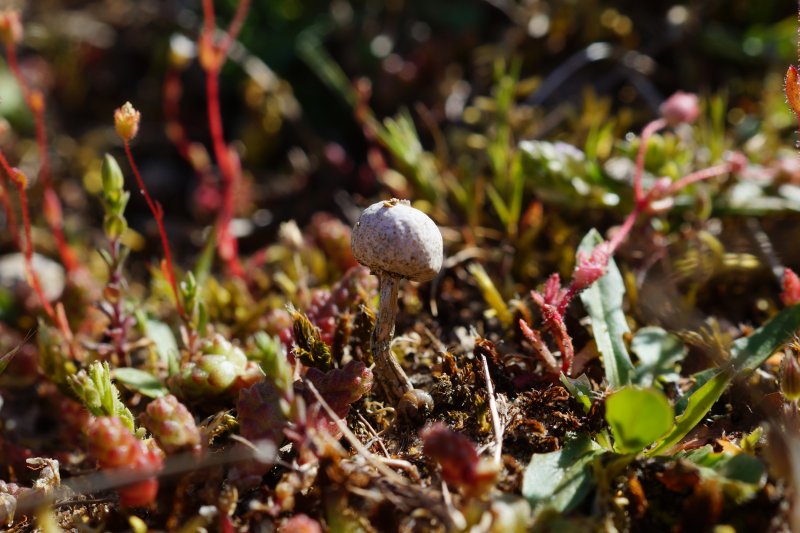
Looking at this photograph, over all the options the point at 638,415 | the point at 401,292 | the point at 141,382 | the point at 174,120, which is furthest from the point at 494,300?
the point at 174,120

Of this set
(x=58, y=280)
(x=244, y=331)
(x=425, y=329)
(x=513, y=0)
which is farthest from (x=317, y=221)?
(x=513, y=0)

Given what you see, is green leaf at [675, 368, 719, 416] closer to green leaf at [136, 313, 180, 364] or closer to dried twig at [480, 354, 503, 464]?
dried twig at [480, 354, 503, 464]

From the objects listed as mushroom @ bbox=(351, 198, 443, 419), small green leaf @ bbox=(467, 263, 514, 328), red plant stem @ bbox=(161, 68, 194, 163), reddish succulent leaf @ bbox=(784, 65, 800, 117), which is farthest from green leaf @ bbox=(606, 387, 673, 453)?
red plant stem @ bbox=(161, 68, 194, 163)

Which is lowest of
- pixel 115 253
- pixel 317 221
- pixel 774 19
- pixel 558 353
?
pixel 558 353

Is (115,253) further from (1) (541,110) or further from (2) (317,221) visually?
(1) (541,110)

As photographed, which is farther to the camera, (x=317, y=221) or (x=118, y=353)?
(x=317, y=221)

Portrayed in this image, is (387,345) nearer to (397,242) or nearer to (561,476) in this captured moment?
(397,242)

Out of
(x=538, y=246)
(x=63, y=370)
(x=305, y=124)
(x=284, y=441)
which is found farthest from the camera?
(x=305, y=124)
